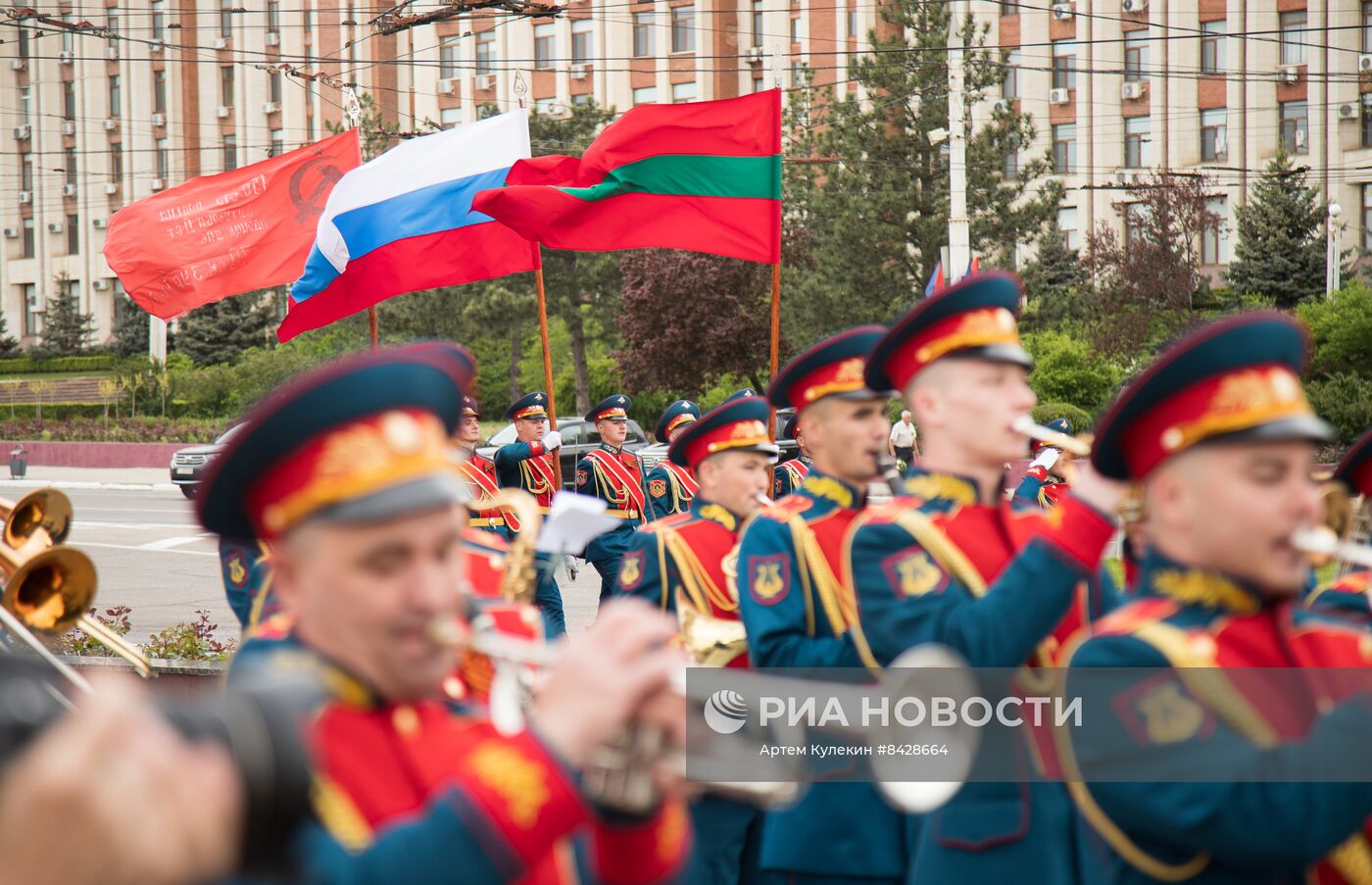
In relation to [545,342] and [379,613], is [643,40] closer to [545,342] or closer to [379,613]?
[545,342]

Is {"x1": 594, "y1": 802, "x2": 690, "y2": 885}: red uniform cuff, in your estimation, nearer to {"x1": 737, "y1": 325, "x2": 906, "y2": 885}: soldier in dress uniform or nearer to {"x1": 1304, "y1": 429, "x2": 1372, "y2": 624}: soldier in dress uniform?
{"x1": 737, "y1": 325, "x2": 906, "y2": 885}: soldier in dress uniform

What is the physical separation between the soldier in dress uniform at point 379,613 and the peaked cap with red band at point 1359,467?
3.31 metres

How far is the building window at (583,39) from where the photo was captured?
60281 mm

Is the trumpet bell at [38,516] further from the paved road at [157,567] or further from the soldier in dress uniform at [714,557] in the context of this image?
the paved road at [157,567]

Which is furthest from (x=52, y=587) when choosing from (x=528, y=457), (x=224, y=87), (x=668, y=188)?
(x=224, y=87)

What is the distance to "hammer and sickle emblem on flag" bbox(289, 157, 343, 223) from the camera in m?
11.5

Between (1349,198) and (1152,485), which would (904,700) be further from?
(1349,198)

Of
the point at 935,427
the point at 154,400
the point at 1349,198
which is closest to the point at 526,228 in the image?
the point at 935,427

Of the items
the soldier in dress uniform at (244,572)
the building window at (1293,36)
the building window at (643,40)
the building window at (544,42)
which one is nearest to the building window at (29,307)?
the building window at (544,42)

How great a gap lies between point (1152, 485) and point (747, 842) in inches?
118

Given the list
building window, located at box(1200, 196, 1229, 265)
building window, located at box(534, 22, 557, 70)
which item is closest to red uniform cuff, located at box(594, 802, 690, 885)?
building window, located at box(1200, 196, 1229, 265)

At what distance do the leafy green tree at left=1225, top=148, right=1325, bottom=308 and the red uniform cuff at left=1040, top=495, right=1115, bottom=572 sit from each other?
136 feet

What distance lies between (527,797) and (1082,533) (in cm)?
162

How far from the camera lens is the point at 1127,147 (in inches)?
2085
